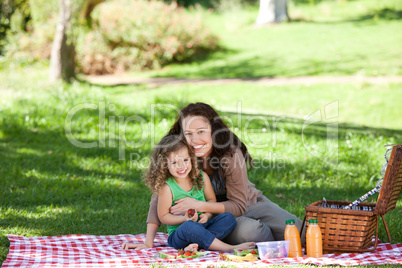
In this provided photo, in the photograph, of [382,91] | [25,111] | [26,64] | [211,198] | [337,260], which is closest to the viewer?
[337,260]

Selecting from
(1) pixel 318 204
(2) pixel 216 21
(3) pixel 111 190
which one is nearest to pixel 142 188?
(3) pixel 111 190

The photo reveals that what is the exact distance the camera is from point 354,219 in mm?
3576

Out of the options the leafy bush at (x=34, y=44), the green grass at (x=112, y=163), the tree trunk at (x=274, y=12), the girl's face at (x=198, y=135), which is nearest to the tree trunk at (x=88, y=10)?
the green grass at (x=112, y=163)

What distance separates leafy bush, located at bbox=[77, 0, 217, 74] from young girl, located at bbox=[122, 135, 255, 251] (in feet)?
45.2

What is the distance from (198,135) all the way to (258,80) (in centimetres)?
1071

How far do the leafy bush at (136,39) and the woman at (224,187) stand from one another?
44.5 feet

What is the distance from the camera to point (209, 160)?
13.2 ft

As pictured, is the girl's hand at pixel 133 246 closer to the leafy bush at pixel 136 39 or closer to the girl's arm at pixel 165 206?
the girl's arm at pixel 165 206

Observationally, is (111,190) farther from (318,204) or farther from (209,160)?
(318,204)

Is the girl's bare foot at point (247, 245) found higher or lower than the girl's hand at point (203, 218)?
lower

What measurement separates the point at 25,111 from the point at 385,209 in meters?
6.26

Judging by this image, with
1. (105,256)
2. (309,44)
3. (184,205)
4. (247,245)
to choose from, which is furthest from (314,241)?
(309,44)

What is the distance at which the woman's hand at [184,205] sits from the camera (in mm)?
3766

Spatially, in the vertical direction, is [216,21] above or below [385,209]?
above
